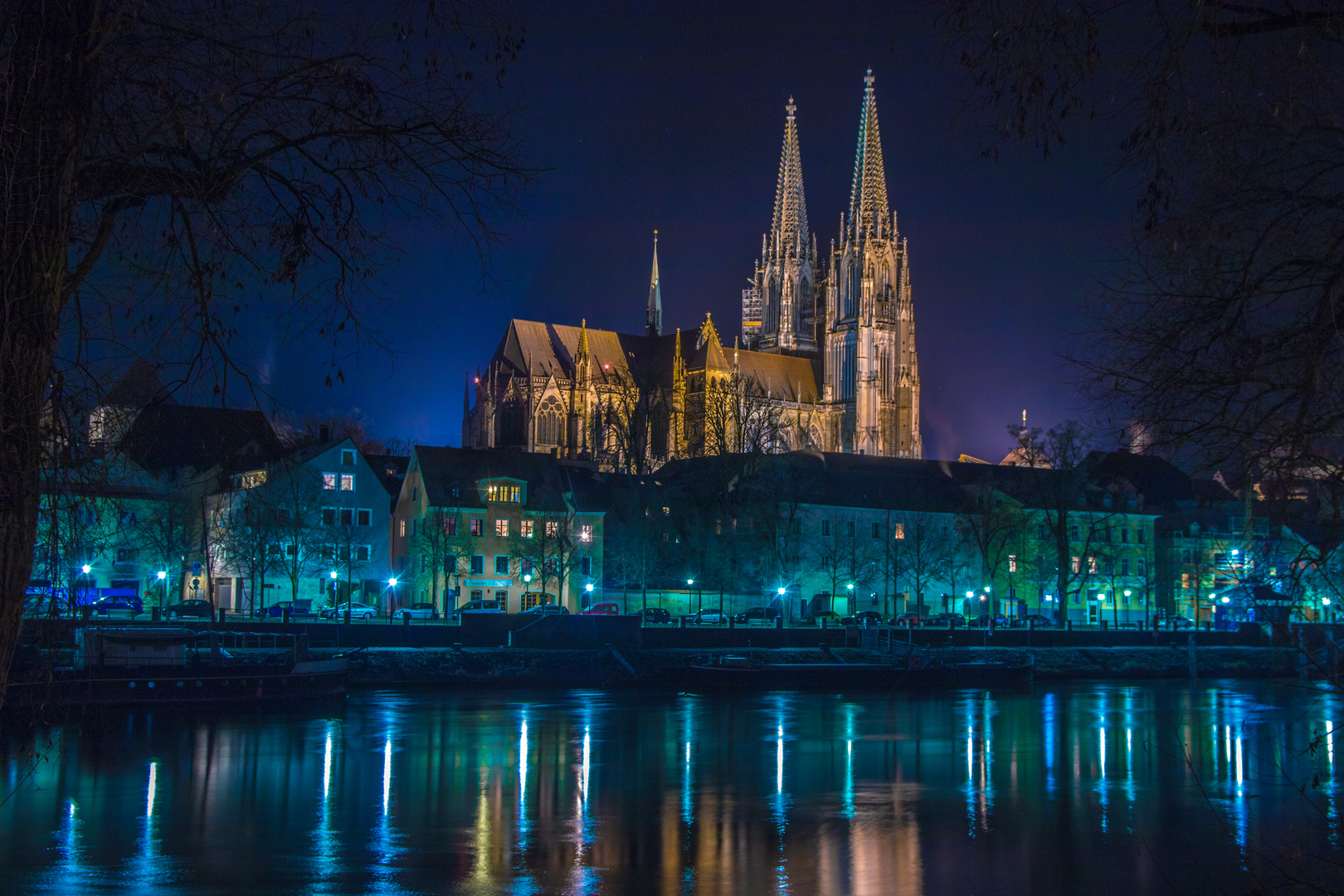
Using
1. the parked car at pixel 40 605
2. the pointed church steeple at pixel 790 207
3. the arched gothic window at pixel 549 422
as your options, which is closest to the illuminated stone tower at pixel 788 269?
the pointed church steeple at pixel 790 207

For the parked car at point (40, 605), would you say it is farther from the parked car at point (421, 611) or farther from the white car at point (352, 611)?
the parked car at point (421, 611)

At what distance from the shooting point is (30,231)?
263 inches

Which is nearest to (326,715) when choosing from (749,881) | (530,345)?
(749,881)

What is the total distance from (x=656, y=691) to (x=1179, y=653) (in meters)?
32.6

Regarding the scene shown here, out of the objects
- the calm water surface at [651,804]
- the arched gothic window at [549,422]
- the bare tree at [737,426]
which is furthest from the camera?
the arched gothic window at [549,422]

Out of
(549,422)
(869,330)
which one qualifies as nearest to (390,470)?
(549,422)

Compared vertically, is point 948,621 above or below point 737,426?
below

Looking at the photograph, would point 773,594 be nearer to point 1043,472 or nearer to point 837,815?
point 1043,472

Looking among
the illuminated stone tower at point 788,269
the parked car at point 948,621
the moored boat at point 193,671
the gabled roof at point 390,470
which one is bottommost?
the moored boat at point 193,671

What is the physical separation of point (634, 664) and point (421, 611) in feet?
52.5

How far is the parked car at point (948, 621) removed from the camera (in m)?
74.9

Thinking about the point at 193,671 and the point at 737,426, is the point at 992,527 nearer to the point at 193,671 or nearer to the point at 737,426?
the point at 737,426

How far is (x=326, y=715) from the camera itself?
45.3 metres

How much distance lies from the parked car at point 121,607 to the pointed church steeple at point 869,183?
111m
